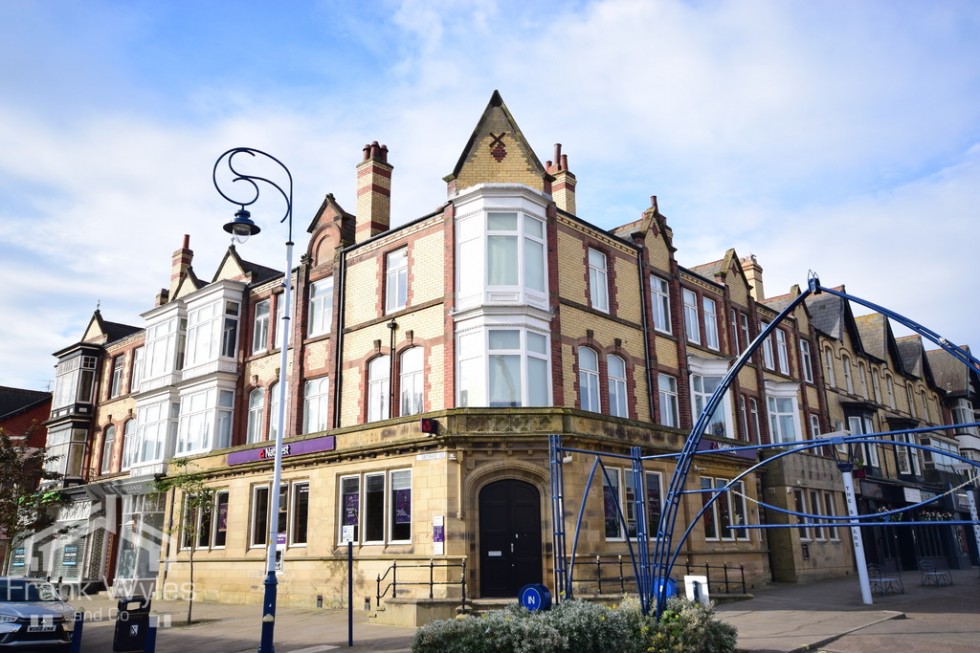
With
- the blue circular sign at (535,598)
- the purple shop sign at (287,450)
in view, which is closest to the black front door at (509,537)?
the purple shop sign at (287,450)

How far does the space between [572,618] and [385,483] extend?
11773 millimetres

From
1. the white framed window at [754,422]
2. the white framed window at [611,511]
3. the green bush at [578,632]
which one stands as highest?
the white framed window at [754,422]

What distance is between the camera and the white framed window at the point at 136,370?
36.6 metres

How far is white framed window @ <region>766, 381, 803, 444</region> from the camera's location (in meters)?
32.8

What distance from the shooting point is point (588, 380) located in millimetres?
23828

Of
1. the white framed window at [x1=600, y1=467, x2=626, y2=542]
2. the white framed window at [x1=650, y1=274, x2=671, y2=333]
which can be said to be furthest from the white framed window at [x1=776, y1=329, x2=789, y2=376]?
the white framed window at [x1=600, y1=467, x2=626, y2=542]

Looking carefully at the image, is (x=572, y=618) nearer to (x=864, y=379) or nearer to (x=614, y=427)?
(x=614, y=427)

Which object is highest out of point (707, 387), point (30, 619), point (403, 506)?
point (707, 387)

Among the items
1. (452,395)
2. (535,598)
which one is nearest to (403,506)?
(452,395)

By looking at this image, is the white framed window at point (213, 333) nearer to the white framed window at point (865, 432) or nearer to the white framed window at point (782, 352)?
the white framed window at point (782, 352)

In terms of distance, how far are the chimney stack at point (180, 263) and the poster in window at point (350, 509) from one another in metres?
18.6

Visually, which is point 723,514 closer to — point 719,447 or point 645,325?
point 719,447

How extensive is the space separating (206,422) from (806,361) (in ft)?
90.8

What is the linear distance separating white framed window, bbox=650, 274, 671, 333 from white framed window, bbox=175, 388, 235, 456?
1660 cm
